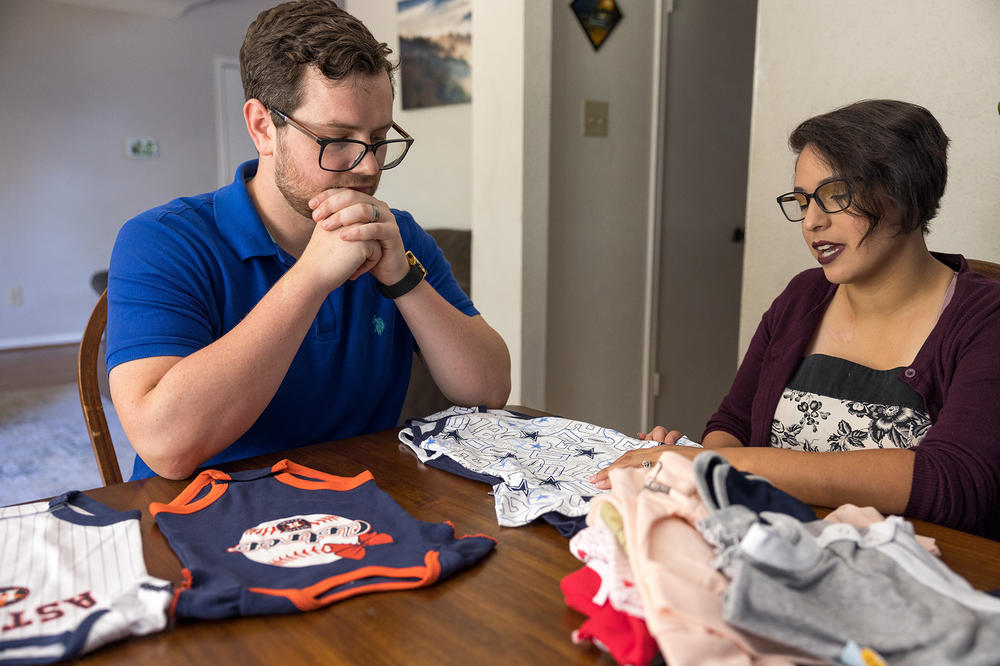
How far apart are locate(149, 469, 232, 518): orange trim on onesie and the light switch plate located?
2.19 m

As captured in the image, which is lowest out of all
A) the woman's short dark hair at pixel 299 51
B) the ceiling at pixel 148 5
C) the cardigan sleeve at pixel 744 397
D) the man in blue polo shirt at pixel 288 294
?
the cardigan sleeve at pixel 744 397

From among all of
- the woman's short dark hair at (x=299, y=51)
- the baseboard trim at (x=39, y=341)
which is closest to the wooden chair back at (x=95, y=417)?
the woman's short dark hair at (x=299, y=51)

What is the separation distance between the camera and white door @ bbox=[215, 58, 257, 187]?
718 cm

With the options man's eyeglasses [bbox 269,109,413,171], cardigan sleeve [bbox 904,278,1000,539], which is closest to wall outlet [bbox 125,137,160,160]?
man's eyeglasses [bbox 269,109,413,171]

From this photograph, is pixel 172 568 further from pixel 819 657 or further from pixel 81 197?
pixel 81 197

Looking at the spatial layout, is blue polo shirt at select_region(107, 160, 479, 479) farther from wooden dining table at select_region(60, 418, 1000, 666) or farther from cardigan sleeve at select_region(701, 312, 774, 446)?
cardigan sleeve at select_region(701, 312, 774, 446)

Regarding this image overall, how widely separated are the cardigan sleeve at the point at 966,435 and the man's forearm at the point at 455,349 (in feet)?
2.26

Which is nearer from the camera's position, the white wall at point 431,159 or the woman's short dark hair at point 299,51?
the woman's short dark hair at point 299,51

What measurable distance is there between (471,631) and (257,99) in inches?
39.5

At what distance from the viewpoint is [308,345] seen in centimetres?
136

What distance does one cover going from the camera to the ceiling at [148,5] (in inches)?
251

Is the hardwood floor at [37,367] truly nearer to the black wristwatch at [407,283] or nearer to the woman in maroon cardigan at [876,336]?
the black wristwatch at [407,283]

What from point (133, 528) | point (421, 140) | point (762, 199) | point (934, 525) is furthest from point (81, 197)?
point (934, 525)

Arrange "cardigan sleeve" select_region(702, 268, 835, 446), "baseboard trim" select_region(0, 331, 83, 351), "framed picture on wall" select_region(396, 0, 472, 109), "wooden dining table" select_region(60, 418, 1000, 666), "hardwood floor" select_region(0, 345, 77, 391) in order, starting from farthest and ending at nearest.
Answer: "baseboard trim" select_region(0, 331, 83, 351)
"hardwood floor" select_region(0, 345, 77, 391)
"framed picture on wall" select_region(396, 0, 472, 109)
"cardigan sleeve" select_region(702, 268, 835, 446)
"wooden dining table" select_region(60, 418, 1000, 666)
